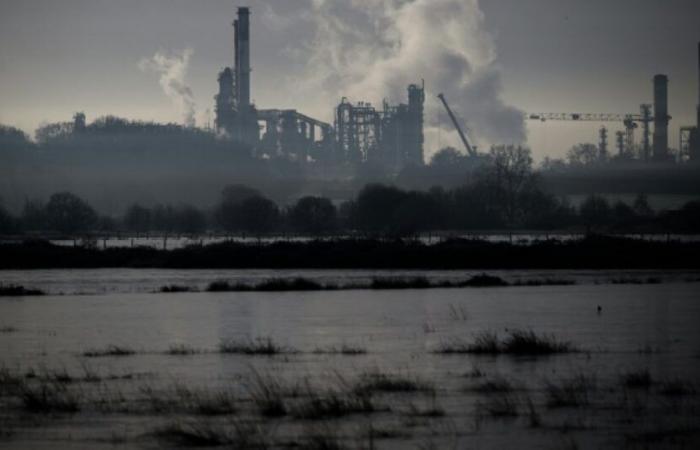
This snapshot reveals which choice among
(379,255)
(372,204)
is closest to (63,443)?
(379,255)

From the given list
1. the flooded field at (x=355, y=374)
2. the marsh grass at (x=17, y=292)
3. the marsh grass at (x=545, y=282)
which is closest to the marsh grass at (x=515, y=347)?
the flooded field at (x=355, y=374)

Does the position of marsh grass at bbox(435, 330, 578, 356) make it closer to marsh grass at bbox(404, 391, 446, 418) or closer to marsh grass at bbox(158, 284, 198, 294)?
marsh grass at bbox(404, 391, 446, 418)

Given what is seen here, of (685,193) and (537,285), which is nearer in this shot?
(537,285)

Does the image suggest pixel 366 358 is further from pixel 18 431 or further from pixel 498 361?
pixel 18 431

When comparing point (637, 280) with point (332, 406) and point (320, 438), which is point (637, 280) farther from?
point (320, 438)

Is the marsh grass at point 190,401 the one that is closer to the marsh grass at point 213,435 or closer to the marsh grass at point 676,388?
the marsh grass at point 213,435

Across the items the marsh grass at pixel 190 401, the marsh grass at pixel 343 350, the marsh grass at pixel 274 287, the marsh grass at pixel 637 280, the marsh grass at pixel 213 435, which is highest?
the marsh grass at pixel 637 280

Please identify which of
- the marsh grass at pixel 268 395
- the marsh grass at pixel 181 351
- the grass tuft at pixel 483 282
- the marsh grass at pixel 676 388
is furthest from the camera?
the grass tuft at pixel 483 282

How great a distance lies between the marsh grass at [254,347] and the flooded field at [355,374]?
0.05 meters

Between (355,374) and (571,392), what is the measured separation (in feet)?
15.7

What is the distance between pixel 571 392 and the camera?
2014cm

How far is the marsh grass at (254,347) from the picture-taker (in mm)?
27337

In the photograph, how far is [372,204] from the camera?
137 m

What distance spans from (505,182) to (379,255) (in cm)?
9082
